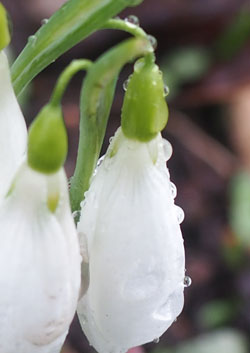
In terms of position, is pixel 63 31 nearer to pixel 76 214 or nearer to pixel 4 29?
pixel 4 29

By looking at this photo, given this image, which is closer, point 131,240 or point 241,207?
point 131,240

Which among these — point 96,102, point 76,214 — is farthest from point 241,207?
point 96,102

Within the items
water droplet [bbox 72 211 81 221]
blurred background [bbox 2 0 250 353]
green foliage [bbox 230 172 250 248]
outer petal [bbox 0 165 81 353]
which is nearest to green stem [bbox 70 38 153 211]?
water droplet [bbox 72 211 81 221]

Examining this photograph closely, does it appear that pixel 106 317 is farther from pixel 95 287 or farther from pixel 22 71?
pixel 22 71

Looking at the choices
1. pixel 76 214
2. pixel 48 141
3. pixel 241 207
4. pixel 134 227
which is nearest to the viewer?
pixel 48 141

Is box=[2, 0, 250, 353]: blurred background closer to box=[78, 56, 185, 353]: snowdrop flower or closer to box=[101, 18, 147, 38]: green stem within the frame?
box=[78, 56, 185, 353]: snowdrop flower
